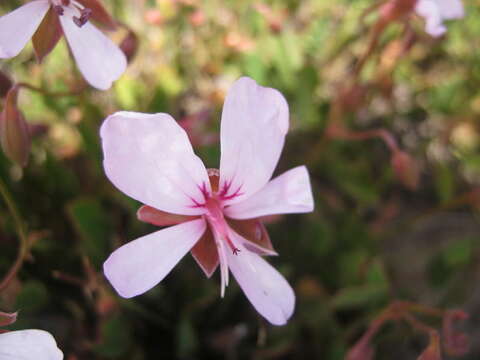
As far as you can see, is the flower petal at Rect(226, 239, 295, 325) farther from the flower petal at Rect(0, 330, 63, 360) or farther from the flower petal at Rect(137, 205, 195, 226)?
the flower petal at Rect(0, 330, 63, 360)

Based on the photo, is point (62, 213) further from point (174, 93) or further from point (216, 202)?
point (216, 202)

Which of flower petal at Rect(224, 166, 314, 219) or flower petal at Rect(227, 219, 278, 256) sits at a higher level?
flower petal at Rect(224, 166, 314, 219)

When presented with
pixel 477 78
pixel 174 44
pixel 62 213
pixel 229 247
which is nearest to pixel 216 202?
pixel 229 247

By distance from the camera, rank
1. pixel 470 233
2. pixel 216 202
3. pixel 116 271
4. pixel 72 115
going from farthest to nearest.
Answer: pixel 470 233, pixel 72 115, pixel 216 202, pixel 116 271

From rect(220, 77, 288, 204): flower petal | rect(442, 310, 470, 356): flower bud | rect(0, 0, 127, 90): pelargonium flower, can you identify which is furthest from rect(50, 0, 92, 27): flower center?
rect(442, 310, 470, 356): flower bud

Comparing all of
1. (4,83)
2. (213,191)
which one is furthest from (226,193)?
(4,83)

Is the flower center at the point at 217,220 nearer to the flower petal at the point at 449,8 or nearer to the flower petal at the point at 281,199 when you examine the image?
the flower petal at the point at 281,199

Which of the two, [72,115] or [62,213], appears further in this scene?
[72,115]
